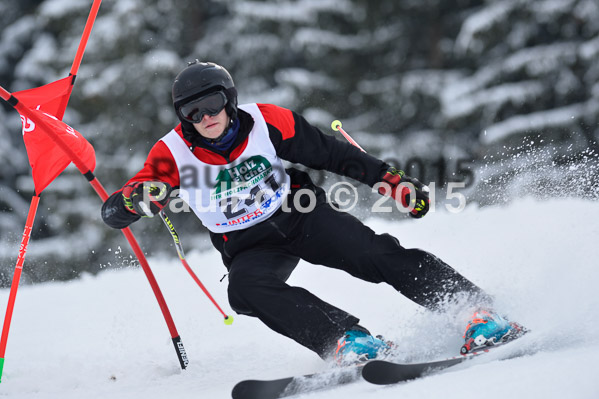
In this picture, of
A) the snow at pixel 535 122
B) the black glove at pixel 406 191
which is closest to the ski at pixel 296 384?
the black glove at pixel 406 191

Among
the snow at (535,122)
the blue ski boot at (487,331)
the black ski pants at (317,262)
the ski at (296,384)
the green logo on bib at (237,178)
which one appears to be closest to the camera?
the ski at (296,384)

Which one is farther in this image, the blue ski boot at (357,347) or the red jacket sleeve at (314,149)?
the red jacket sleeve at (314,149)

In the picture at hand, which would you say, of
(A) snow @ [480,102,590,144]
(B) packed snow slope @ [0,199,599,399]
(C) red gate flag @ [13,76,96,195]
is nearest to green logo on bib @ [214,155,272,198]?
(C) red gate flag @ [13,76,96,195]

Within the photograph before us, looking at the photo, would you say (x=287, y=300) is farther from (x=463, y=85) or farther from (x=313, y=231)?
(x=463, y=85)

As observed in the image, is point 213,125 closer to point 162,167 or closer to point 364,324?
point 162,167

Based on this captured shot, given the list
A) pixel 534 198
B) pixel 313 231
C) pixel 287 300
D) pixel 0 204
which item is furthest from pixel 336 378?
pixel 0 204

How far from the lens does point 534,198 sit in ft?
17.5

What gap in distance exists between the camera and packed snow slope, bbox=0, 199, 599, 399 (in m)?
2.35

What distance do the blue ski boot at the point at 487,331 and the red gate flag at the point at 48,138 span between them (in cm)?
200

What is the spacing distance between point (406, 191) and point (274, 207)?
24.6 inches

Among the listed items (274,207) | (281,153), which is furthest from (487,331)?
(281,153)

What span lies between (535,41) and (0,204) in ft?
35.7

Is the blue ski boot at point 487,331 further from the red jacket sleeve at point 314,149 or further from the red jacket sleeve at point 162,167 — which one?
the red jacket sleeve at point 162,167

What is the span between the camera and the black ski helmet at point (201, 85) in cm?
305
